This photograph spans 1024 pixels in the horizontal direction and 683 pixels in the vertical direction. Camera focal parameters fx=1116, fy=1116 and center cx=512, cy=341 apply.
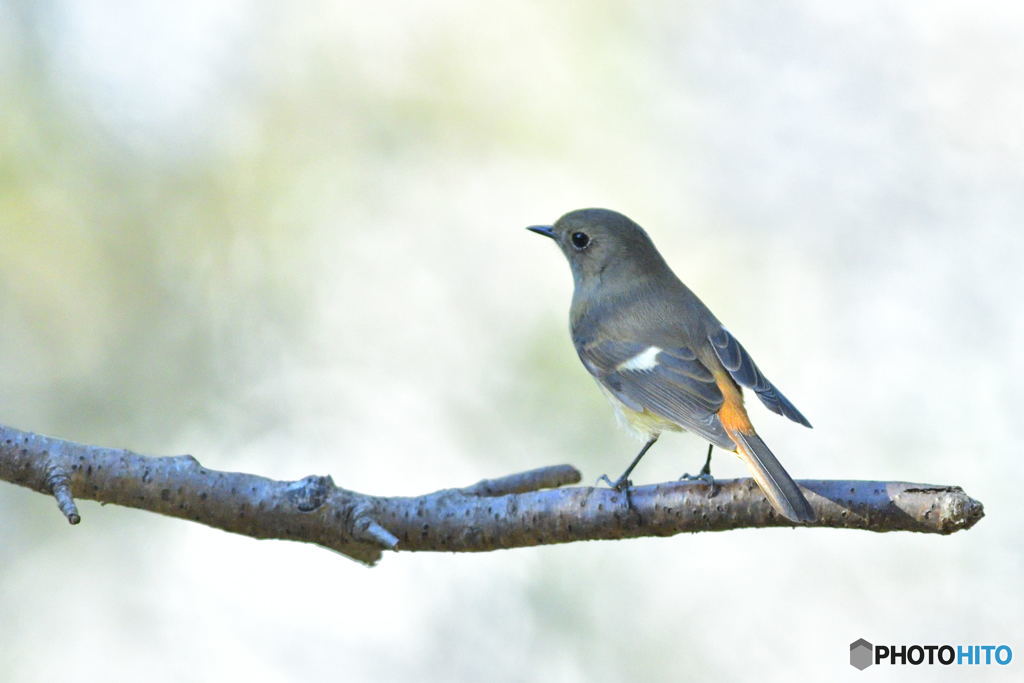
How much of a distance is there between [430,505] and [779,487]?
0.98 m

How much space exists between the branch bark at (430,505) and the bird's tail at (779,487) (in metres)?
0.06

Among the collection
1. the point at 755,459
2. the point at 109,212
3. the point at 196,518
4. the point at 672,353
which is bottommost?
the point at 196,518

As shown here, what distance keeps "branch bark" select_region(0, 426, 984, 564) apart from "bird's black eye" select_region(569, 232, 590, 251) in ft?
5.20

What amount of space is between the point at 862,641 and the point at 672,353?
6.43 feet

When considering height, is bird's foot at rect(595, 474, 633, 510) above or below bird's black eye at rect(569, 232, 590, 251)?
below

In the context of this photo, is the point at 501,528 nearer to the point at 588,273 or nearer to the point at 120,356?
the point at 588,273

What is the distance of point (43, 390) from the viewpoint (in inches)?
219

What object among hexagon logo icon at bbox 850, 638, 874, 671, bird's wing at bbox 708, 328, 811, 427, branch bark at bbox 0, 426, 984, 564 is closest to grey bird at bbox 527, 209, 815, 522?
bird's wing at bbox 708, 328, 811, 427

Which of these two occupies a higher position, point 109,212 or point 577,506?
point 109,212

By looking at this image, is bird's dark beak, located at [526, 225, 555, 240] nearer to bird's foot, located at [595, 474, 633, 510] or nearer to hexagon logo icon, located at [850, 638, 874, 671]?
bird's foot, located at [595, 474, 633, 510]

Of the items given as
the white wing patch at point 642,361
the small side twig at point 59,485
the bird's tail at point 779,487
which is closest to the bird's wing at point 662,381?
Answer: the white wing patch at point 642,361

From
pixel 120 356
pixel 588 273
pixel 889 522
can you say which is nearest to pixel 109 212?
pixel 120 356

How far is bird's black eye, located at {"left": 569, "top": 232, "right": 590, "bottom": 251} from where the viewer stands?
4645mm

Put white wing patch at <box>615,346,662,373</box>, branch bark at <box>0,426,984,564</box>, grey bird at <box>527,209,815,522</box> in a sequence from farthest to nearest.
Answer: white wing patch at <box>615,346,662,373</box>
grey bird at <box>527,209,815,522</box>
branch bark at <box>0,426,984,564</box>
